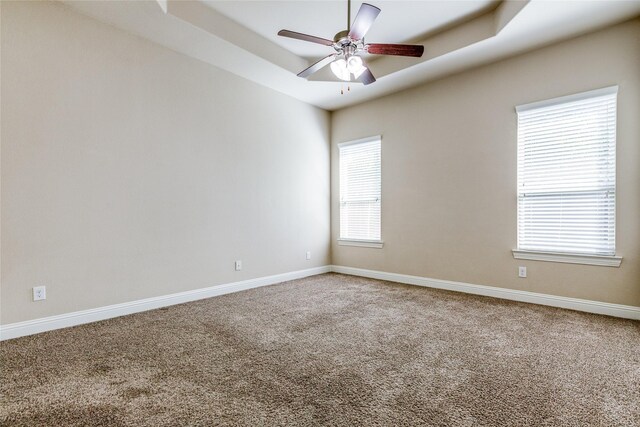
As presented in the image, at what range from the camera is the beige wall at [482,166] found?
3.10 metres

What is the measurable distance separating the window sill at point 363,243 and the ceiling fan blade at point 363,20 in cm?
325

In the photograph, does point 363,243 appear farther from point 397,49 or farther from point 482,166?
point 397,49

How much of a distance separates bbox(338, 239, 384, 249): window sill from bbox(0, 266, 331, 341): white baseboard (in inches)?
53.0

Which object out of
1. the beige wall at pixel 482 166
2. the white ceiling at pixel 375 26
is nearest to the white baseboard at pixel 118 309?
the beige wall at pixel 482 166

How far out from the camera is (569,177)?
3383 mm

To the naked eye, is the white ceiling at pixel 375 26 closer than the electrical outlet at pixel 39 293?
No

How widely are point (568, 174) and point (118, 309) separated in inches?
195

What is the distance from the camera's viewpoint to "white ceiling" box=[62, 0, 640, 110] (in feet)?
9.71

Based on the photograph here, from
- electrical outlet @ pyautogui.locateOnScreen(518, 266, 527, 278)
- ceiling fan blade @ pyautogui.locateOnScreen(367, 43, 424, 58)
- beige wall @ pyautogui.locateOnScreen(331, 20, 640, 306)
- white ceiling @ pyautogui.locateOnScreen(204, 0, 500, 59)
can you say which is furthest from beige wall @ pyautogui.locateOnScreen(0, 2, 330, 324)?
electrical outlet @ pyautogui.locateOnScreen(518, 266, 527, 278)

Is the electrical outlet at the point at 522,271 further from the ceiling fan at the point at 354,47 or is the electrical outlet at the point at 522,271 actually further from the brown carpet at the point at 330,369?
the ceiling fan at the point at 354,47

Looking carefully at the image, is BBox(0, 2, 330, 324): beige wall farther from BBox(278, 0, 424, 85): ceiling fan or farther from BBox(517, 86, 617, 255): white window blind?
BBox(517, 86, 617, 255): white window blind

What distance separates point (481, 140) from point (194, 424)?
13.6ft

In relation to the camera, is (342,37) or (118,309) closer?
(342,37)

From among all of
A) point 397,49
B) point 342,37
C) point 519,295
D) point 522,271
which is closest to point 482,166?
point 522,271
